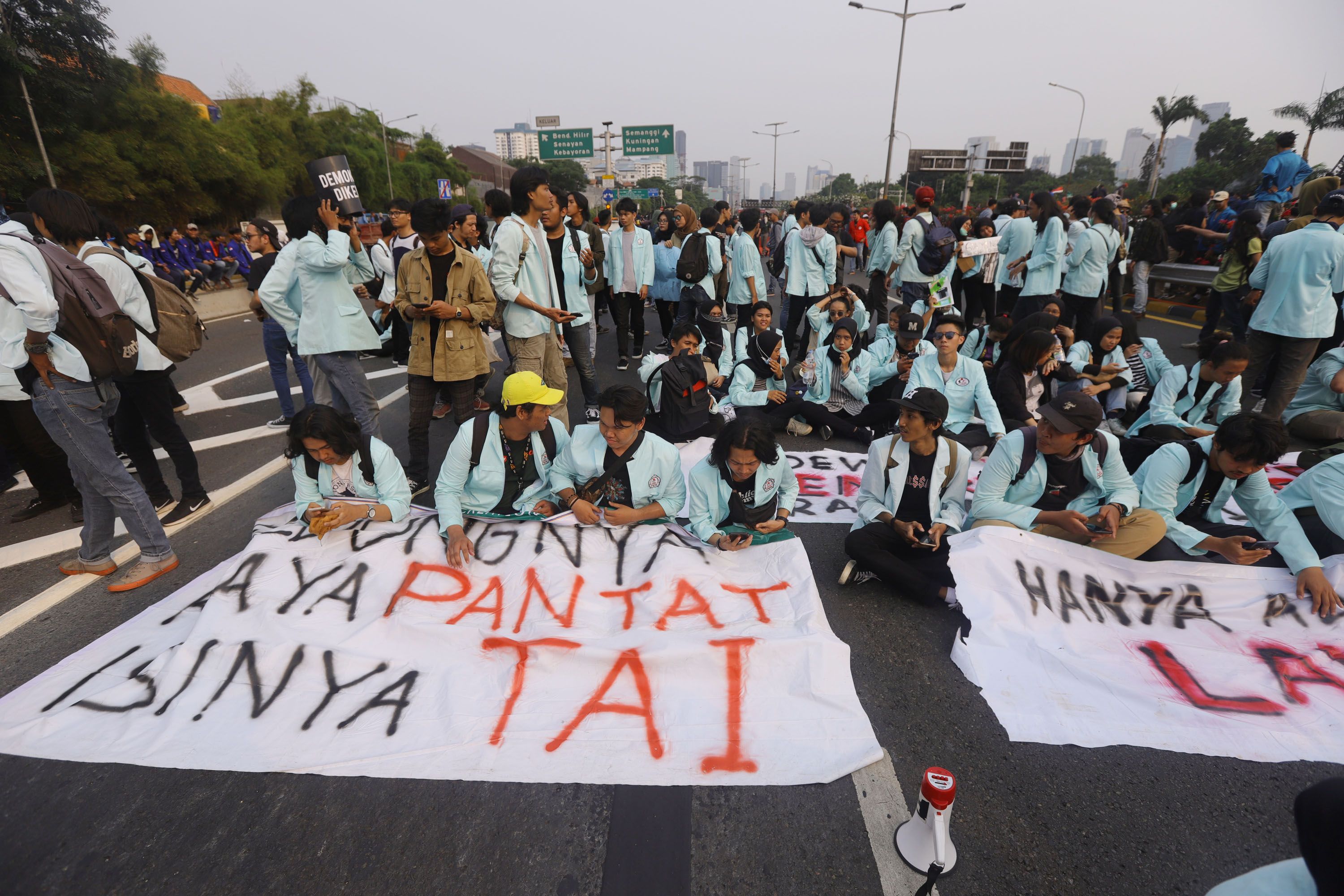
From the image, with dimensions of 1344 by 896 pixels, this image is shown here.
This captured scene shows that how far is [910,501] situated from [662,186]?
287 feet

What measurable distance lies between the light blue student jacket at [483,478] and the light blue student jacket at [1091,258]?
689 centimetres

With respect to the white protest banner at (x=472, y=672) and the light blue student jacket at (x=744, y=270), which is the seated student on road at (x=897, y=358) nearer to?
the light blue student jacket at (x=744, y=270)

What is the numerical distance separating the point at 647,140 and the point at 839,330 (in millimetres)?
36717

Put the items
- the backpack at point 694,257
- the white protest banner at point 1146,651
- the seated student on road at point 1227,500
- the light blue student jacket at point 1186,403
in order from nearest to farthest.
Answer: the white protest banner at point 1146,651
the seated student on road at point 1227,500
the light blue student jacket at point 1186,403
the backpack at point 694,257

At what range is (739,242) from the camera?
26.8ft

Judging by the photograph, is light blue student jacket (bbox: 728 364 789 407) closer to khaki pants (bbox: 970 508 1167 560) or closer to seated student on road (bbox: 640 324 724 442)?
seated student on road (bbox: 640 324 724 442)

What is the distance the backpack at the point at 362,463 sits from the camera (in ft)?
11.9

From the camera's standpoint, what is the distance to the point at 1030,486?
12.2 ft

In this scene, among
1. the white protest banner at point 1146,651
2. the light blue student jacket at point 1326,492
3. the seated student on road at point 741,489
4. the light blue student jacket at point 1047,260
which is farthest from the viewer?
the light blue student jacket at point 1047,260

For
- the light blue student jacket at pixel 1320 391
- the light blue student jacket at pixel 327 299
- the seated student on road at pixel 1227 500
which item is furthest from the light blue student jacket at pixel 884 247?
the light blue student jacket at pixel 327 299

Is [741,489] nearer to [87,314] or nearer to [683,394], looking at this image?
[683,394]

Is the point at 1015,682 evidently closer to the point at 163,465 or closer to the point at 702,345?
the point at 702,345

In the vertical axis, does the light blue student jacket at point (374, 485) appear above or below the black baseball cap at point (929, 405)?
below

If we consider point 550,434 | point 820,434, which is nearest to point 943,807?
point 550,434
